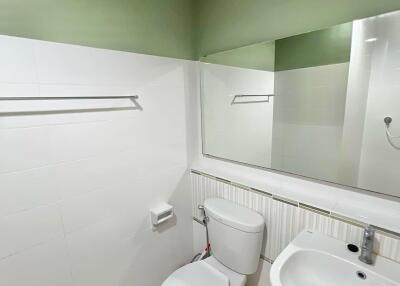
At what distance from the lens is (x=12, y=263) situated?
3.23 feet

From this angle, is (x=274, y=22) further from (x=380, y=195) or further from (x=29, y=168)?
(x=29, y=168)

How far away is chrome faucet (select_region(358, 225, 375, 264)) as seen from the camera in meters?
0.88

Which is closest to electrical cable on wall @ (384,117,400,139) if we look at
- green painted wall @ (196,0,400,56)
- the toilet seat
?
green painted wall @ (196,0,400,56)

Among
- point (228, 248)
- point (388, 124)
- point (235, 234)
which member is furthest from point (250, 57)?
point (228, 248)

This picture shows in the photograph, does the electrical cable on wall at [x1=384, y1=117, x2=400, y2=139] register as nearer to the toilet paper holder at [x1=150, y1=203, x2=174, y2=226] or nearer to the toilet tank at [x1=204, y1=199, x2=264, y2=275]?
the toilet tank at [x1=204, y1=199, x2=264, y2=275]

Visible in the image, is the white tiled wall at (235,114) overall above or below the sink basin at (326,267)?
above

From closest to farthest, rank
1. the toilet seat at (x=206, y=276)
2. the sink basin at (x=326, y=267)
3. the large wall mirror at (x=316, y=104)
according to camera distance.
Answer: the sink basin at (x=326, y=267), the large wall mirror at (x=316, y=104), the toilet seat at (x=206, y=276)

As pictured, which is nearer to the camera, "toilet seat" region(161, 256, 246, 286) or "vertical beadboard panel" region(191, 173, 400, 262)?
"vertical beadboard panel" region(191, 173, 400, 262)

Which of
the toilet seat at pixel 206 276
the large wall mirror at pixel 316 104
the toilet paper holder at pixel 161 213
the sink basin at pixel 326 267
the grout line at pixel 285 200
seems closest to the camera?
the sink basin at pixel 326 267

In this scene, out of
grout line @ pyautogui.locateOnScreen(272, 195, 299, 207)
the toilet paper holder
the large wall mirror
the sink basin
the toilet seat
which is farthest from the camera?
the toilet paper holder

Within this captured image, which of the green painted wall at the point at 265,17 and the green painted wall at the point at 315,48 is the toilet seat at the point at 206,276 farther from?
the green painted wall at the point at 265,17

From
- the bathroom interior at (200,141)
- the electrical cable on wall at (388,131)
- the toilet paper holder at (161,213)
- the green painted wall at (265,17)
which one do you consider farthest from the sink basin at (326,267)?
the green painted wall at (265,17)

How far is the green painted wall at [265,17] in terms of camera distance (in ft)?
3.23

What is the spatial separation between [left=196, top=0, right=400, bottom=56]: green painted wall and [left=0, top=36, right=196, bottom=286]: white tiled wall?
11.2 inches
